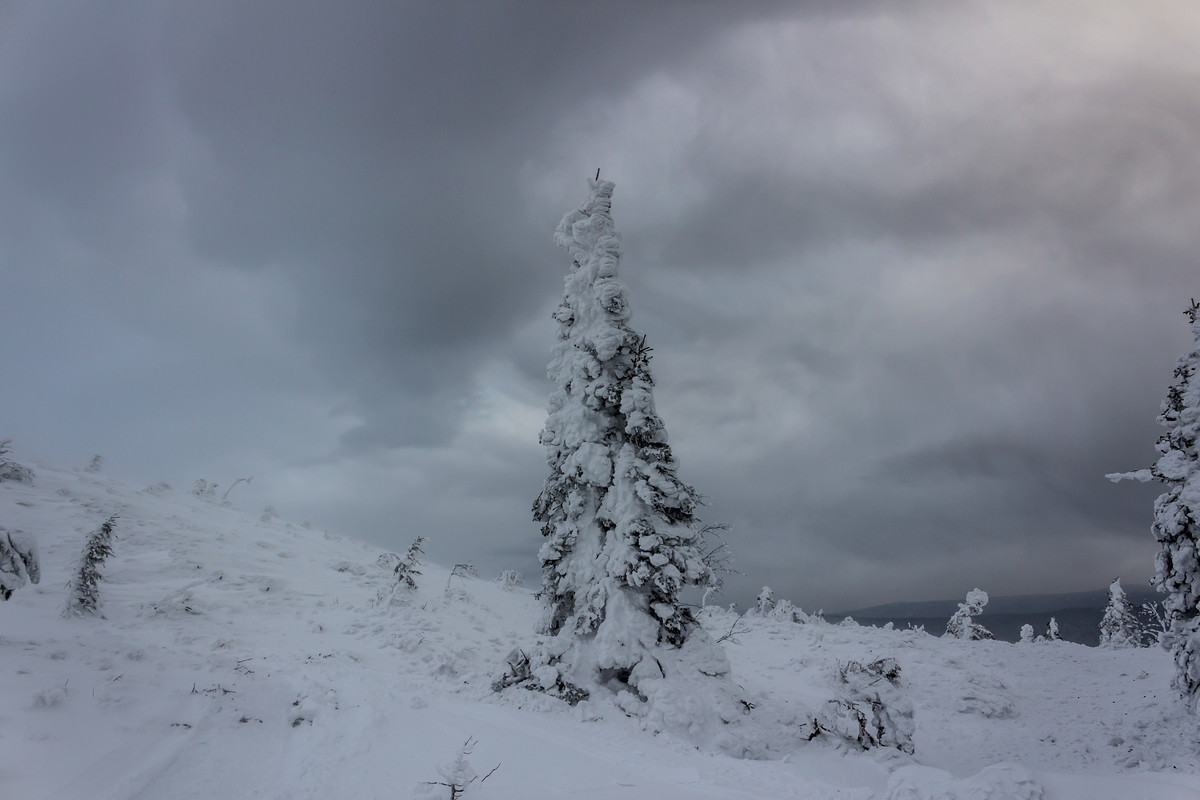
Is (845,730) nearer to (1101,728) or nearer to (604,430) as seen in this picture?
(1101,728)

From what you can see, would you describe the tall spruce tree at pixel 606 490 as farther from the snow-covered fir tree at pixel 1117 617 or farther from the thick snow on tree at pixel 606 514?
the snow-covered fir tree at pixel 1117 617

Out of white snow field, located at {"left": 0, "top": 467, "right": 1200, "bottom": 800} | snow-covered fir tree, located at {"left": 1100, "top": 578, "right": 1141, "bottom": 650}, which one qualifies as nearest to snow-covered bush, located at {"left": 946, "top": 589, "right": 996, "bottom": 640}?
white snow field, located at {"left": 0, "top": 467, "right": 1200, "bottom": 800}

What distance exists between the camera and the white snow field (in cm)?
827

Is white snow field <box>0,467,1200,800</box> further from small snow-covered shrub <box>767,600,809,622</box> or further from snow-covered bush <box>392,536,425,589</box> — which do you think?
small snow-covered shrub <box>767,600,809,622</box>

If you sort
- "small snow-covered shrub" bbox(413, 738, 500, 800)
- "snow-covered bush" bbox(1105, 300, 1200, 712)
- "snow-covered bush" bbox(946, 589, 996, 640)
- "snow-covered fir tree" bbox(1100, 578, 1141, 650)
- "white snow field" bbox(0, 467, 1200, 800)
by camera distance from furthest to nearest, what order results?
"snow-covered fir tree" bbox(1100, 578, 1141, 650)
"snow-covered bush" bbox(946, 589, 996, 640)
"snow-covered bush" bbox(1105, 300, 1200, 712)
"white snow field" bbox(0, 467, 1200, 800)
"small snow-covered shrub" bbox(413, 738, 500, 800)

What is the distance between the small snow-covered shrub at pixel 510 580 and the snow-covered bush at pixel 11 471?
85.5 feet

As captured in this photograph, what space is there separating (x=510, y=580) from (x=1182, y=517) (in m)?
32.4

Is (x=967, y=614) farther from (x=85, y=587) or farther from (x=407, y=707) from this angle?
(x=85, y=587)

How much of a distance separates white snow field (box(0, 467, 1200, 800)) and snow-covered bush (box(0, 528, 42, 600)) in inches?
60.1

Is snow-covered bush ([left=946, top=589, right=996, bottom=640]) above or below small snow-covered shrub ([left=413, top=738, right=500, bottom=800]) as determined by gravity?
above

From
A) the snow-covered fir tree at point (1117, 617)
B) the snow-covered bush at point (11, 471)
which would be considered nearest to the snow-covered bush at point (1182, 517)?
the snow-covered fir tree at point (1117, 617)

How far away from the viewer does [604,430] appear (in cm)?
1677

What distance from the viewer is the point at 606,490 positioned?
1641 centimetres

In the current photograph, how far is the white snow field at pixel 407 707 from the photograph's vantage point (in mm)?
8266
